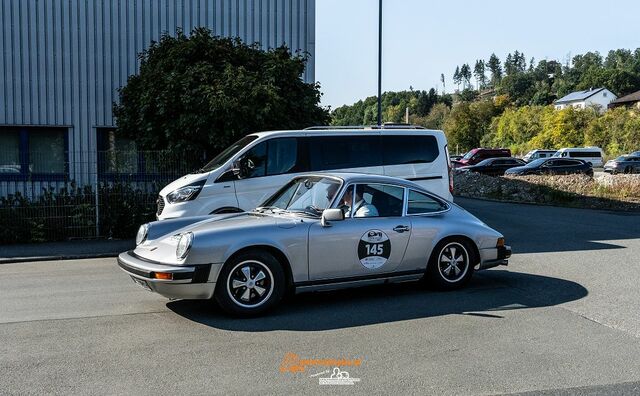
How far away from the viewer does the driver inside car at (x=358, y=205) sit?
7.22m

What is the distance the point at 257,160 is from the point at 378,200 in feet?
13.4

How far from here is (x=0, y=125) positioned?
1778cm

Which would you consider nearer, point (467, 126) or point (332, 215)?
point (332, 215)

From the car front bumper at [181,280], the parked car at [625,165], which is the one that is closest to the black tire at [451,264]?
the car front bumper at [181,280]

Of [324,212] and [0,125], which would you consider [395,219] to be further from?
[0,125]

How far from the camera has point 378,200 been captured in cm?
746

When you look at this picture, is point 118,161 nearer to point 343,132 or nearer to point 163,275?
point 343,132

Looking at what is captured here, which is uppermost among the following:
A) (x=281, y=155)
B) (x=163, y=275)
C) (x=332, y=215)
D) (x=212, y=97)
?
(x=212, y=97)

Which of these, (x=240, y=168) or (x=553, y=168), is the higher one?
(x=240, y=168)

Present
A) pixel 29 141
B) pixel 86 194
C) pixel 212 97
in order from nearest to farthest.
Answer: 1. pixel 86 194
2. pixel 212 97
3. pixel 29 141

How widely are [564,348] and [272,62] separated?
10495 millimetres

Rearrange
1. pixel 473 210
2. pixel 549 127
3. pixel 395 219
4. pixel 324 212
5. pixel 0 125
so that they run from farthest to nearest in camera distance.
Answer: pixel 549 127
pixel 473 210
pixel 0 125
pixel 395 219
pixel 324 212

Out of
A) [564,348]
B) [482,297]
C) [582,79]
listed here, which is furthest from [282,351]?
[582,79]

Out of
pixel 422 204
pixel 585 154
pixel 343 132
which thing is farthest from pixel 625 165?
pixel 422 204
